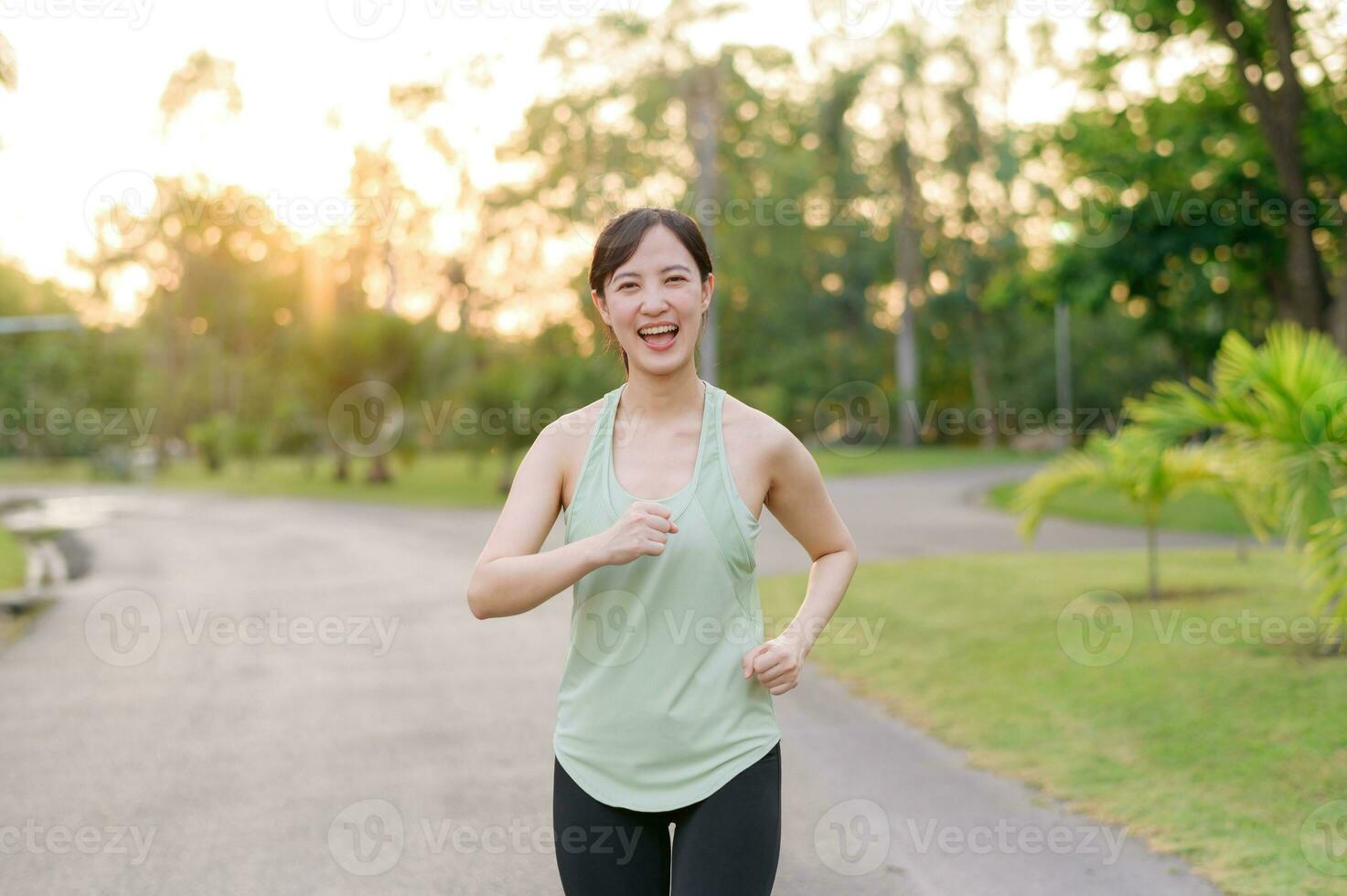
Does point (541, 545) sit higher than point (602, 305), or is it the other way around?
point (602, 305)

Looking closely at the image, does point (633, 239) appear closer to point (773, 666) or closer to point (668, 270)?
point (668, 270)

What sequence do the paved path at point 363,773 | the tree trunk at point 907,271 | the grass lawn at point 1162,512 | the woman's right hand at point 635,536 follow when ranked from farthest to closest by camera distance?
the tree trunk at point 907,271 → the grass lawn at point 1162,512 → the paved path at point 363,773 → the woman's right hand at point 635,536

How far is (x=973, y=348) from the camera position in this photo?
5416cm

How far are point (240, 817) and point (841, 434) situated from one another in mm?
50309

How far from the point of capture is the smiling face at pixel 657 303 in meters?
2.29

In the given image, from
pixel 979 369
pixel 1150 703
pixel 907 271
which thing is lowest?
pixel 979 369
